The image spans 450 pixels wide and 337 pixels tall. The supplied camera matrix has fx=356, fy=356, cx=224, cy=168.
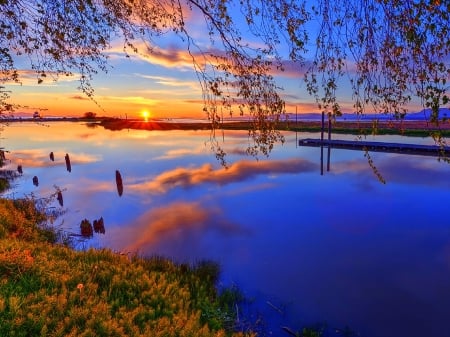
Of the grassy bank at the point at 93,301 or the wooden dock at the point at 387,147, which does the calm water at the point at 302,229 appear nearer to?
the grassy bank at the point at 93,301

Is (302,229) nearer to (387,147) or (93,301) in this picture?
(93,301)

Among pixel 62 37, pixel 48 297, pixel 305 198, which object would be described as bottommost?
pixel 305 198

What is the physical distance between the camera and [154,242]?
1695 cm

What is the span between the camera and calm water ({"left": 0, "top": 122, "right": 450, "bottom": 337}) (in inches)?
432

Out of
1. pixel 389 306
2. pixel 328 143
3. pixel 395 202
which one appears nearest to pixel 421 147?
pixel 328 143

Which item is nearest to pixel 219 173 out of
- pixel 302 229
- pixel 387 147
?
pixel 302 229

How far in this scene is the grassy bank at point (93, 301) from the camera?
5.54 meters

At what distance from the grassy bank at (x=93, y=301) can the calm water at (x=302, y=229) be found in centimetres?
244

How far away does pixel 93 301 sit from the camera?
21.0 ft

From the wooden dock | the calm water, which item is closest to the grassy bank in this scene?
the calm water

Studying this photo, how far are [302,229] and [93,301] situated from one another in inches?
576

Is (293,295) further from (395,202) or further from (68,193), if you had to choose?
(68,193)

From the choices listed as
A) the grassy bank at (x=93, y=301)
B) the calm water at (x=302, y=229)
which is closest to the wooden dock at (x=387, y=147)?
the calm water at (x=302, y=229)

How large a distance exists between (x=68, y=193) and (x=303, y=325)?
2413 cm
